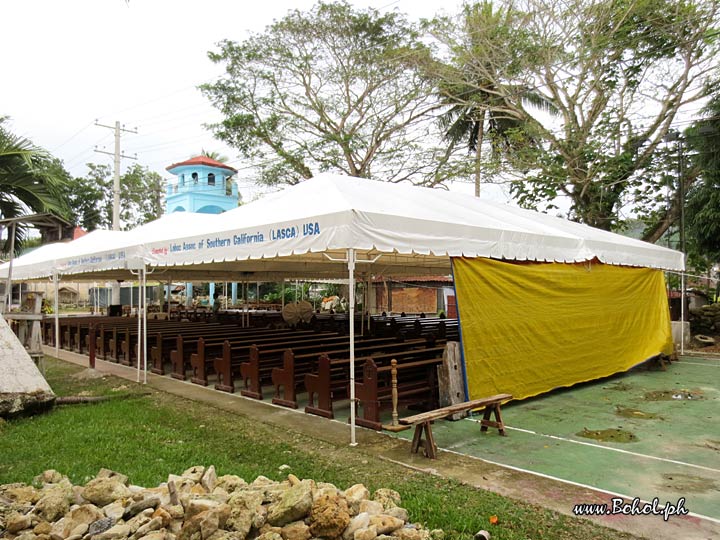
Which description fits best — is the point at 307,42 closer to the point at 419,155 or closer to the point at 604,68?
the point at 419,155

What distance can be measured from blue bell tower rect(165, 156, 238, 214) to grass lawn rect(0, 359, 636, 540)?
98.8 ft

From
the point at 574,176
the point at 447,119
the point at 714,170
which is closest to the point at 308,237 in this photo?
the point at 574,176

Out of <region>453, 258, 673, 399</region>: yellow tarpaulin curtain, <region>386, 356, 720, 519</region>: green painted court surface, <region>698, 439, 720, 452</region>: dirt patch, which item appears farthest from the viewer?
<region>453, 258, 673, 399</region>: yellow tarpaulin curtain

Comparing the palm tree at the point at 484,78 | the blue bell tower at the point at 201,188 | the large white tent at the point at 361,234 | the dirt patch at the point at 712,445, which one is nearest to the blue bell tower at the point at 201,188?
the blue bell tower at the point at 201,188

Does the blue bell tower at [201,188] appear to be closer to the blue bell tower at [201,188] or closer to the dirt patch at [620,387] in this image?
the blue bell tower at [201,188]

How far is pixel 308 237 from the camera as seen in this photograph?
6.07 meters

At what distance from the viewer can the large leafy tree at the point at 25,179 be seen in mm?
8703

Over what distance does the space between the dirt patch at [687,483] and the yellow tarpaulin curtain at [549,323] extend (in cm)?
251

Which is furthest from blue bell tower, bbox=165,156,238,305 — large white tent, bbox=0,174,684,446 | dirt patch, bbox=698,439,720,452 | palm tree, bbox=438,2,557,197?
dirt patch, bbox=698,439,720,452

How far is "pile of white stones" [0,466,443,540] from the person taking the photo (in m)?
3.22

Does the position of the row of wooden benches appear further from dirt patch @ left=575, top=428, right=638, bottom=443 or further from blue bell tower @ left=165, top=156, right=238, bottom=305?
blue bell tower @ left=165, top=156, right=238, bottom=305

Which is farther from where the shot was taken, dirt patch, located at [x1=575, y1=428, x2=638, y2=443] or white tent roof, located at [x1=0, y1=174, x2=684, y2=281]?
dirt patch, located at [x1=575, y1=428, x2=638, y2=443]

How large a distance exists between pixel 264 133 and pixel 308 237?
1709 centimetres

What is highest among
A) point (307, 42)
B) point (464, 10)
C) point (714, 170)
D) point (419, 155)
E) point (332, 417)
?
point (307, 42)
